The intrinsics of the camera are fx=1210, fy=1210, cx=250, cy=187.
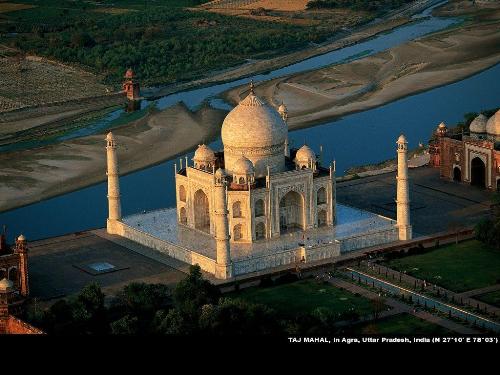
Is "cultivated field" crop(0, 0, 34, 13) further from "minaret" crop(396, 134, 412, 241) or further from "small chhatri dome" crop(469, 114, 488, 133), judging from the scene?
"minaret" crop(396, 134, 412, 241)

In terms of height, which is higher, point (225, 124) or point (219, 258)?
point (225, 124)

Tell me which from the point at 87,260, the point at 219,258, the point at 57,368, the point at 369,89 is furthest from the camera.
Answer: the point at 369,89

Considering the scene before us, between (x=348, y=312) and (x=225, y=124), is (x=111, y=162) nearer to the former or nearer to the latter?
(x=225, y=124)

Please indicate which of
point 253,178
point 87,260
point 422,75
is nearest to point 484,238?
point 253,178

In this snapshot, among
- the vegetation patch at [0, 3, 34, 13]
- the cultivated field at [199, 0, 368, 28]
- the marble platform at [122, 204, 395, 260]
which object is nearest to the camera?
the marble platform at [122, 204, 395, 260]

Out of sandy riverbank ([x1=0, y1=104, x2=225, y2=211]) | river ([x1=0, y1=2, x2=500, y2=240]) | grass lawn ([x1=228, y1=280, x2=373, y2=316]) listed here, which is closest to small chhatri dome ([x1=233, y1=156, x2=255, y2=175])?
grass lawn ([x1=228, y1=280, x2=373, y2=316])

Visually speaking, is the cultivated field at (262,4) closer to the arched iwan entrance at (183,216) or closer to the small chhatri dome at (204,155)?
the arched iwan entrance at (183,216)
